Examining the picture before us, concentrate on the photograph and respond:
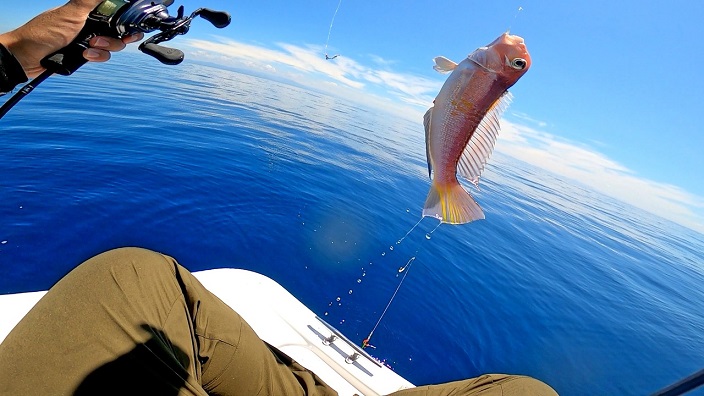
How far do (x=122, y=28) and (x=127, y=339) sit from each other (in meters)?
1.28

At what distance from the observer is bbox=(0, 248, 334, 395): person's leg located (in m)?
1.19

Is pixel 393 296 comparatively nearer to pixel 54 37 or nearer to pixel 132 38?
pixel 132 38

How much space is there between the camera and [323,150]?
1566 cm

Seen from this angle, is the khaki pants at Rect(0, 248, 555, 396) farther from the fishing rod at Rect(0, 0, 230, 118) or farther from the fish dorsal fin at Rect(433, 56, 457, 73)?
the fish dorsal fin at Rect(433, 56, 457, 73)

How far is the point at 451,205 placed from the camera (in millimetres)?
1743

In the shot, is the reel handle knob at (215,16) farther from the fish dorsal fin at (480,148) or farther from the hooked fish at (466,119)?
Result: the fish dorsal fin at (480,148)

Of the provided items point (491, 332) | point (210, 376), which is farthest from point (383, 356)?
point (210, 376)

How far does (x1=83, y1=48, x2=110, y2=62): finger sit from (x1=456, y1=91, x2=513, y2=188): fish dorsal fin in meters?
1.81

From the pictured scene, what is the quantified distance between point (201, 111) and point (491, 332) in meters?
16.2

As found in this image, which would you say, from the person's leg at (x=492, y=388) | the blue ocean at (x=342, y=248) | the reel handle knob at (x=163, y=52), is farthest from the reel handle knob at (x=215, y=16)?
the blue ocean at (x=342, y=248)

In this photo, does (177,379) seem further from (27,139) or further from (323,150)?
(323,150)

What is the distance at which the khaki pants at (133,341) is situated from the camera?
1192 mm

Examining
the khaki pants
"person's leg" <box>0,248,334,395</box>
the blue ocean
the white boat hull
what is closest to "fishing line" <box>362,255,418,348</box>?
the blue ocean

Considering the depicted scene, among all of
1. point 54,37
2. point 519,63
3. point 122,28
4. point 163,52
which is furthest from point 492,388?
point 54,37
